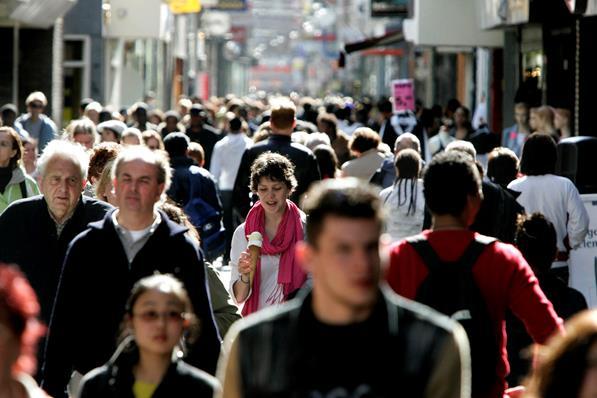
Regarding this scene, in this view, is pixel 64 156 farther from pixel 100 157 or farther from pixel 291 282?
pixel 100 157

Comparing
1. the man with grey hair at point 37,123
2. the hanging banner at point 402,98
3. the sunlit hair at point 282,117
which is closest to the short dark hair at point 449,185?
the sunlit hair at point 282,117

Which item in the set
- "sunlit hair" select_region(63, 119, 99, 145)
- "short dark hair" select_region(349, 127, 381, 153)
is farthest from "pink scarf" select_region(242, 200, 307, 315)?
"short dark hair" select_region(349, 127, 381, 153)

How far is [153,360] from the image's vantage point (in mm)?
5148

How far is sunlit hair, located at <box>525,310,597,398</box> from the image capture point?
374 centimetres

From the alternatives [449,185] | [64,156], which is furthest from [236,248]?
[449,185]

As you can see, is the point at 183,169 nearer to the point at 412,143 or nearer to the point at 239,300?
the point at 412,143

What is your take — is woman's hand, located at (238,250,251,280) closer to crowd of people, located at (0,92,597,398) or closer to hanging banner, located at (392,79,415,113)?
crowd of people, located at (0,92,597,398)

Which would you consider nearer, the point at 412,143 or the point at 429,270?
the point at 429,270

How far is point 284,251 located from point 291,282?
0.63ft

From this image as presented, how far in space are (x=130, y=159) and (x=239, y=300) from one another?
7.66 ft

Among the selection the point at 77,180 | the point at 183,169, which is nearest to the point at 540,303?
the point at 77,180

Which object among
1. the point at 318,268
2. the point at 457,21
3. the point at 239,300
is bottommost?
the point at 239,300

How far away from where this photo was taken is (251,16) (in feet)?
456

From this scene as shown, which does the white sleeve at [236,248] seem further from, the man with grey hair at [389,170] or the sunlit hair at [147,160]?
the man with grey hair at [389,170]
